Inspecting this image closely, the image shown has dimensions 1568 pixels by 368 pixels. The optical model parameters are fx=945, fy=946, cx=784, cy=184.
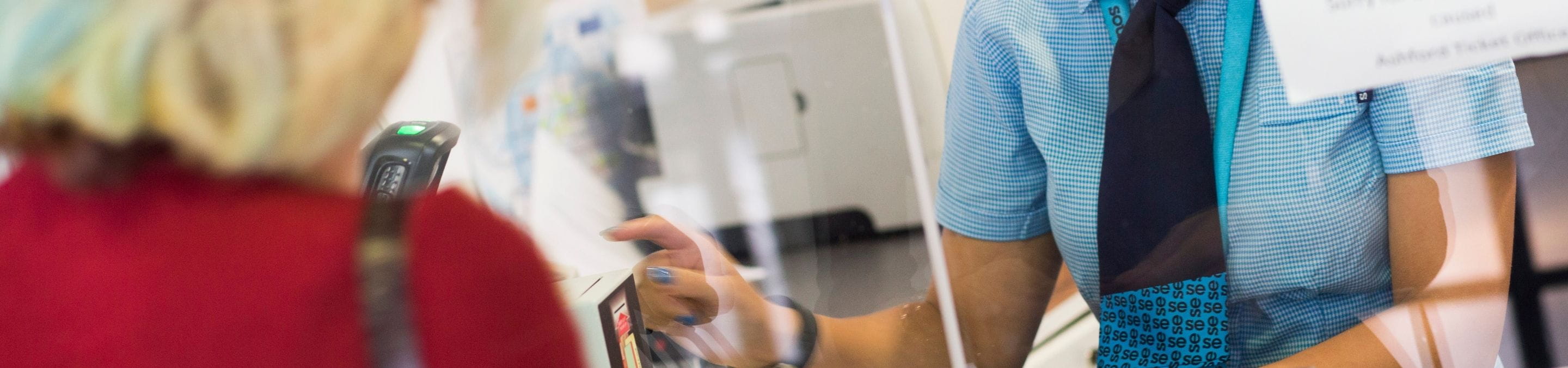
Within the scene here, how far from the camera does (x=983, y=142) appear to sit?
3.02 ft

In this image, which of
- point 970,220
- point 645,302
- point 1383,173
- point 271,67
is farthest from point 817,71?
point 271,67

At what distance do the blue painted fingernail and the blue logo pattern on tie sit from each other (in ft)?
1.31

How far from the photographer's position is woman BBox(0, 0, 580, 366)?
1.19 ft

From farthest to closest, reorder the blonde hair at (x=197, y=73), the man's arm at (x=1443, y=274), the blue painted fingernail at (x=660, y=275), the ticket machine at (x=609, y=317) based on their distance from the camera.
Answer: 1. the blue painted fingernail at (x=660, y=275)
2. the man's arm at (x=1443, y=274)
3. the ticket machine at (x=609, y=317)
4. the blonde hair at (x=197, y=73)

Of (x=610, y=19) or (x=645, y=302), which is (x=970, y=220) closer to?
(x=645, y=302)

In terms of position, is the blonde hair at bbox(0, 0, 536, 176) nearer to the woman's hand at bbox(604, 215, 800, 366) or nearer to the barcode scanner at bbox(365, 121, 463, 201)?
the barcode scanner at bbox(365, 121, 463, 201)

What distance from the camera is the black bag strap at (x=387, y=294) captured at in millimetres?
369

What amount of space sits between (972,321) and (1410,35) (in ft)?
1.55

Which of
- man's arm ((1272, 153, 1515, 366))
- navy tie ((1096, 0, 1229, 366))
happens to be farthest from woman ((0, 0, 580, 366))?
man's arm ((1272, 153, 1515, 366))

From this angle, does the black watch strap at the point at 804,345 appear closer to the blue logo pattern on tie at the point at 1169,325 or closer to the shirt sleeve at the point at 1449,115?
the blue logo pattern on tie at the point at 1169,325

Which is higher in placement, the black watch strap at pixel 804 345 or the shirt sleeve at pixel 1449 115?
the shirt sleeve at pixel 1449 115

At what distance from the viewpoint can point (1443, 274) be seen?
0.74 m

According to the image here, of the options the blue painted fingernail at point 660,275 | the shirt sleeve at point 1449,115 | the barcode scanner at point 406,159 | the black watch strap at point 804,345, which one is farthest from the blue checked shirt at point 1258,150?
the barcode scanner at point 406,159

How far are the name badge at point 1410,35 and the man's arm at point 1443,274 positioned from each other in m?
0.08
